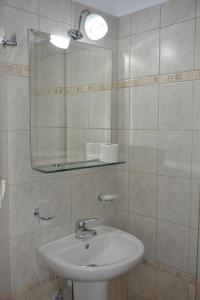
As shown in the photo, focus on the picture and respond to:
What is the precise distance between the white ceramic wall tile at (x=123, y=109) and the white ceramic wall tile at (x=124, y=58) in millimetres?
114

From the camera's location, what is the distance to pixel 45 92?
1.70 metres

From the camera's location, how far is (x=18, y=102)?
62.4 inches

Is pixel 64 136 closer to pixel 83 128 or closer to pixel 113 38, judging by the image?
pixel 83 128

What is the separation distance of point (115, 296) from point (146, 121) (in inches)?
51.7

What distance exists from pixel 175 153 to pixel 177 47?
2.13ft

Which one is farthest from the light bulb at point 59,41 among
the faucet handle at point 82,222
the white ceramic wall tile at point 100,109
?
the faucet handle at point 82,222

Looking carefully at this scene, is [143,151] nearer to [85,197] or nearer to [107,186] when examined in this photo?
[107,186]

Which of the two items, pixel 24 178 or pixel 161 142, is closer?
pixel 24 178

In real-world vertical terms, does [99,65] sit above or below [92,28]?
below

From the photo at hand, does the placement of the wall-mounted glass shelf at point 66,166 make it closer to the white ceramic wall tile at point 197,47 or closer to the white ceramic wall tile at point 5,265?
the white ceramic wall tile at point 5,265

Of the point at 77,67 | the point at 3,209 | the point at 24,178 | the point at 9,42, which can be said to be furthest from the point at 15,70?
the point at 3,209

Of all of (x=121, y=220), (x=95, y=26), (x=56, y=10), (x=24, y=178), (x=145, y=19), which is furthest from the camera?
(x=121, y=220)

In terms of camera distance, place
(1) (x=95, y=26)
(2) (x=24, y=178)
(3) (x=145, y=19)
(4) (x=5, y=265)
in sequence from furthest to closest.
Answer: (3) (x=145, y=19) < (1) (x=95, y=26) < (2) (x=24, y=178) < (4) (x=5, y=265)

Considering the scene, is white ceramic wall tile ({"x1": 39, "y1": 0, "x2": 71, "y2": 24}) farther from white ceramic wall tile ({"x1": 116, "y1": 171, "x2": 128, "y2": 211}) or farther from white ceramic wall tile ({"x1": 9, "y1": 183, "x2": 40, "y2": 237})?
white ceramic wall tile ({"x1": 116, "y1": 171, "x2": 128, "y2": 211})
